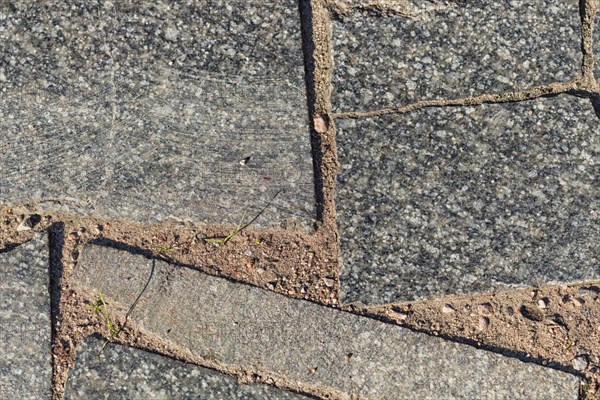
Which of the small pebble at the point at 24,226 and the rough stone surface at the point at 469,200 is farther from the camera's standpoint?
the small pebble at the point at 24,226

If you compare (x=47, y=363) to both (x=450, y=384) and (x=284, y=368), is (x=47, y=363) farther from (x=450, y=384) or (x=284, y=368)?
(x=450, y=384)

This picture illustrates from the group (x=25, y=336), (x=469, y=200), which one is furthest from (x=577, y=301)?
(x=25, y=336)

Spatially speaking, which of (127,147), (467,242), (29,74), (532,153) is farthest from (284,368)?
(29,74)

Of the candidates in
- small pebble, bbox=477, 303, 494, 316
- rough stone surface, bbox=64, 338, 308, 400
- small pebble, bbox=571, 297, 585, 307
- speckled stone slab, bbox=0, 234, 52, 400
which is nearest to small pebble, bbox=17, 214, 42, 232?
speckled stone slab, bbox=0, 234, 52, 400

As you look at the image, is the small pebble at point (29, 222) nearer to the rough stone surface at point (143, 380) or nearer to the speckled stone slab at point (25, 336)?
the speckled stone slab at point (25, 336)

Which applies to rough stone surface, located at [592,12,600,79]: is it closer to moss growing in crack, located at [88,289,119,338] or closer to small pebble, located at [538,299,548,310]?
small pebble, located at [538,299,548,310]

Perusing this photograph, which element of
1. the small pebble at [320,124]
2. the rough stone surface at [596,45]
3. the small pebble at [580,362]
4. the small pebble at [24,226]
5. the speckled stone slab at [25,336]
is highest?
the rough stone surface at [596,45]

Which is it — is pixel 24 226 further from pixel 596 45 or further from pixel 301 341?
pixel 596 45

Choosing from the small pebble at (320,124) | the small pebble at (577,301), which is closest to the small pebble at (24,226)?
the small pebble at (320,124)
